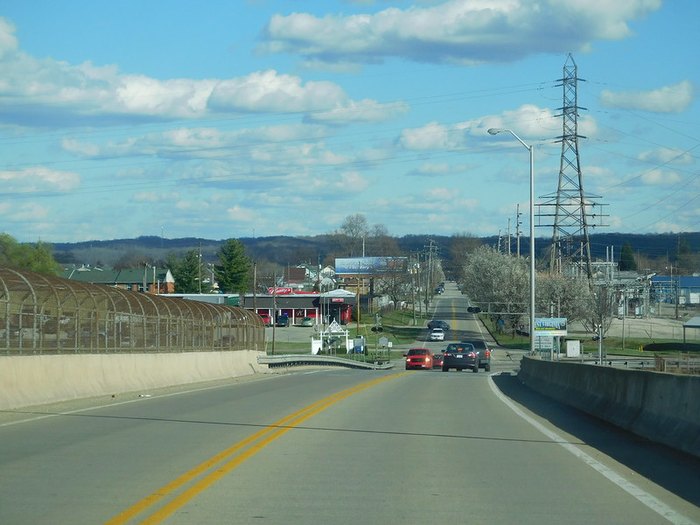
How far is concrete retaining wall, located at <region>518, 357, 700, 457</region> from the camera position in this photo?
1305cm

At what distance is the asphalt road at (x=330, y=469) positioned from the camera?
884cm

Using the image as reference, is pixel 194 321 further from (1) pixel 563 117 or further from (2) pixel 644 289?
(2) pixel 644 289

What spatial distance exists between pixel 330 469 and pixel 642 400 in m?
6.87

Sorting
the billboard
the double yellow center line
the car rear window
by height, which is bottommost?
the double yellow center line

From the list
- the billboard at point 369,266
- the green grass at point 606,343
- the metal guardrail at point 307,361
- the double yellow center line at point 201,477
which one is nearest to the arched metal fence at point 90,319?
the double yellow center line at point 201,477

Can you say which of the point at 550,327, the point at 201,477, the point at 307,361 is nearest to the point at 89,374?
the point at 201,477

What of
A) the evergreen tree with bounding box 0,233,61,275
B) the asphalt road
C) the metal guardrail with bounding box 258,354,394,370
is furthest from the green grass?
the asphalt road

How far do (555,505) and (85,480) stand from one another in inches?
199

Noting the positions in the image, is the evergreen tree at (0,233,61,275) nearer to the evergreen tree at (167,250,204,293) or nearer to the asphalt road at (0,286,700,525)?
the evergreen tree at (167,250,204,293)

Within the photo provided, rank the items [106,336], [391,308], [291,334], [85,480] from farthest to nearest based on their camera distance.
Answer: [391,308] < [291,334] < [106,336] < [85,480]

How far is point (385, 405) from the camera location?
21.9 meters

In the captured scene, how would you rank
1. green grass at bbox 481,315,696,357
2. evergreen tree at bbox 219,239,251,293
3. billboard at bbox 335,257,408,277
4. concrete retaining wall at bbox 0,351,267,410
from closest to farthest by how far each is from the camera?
1. concrete retaining wall at bbox 0,351,267,410
2. green grass at bbox 481,315,696,357
3. evergreen tree at bbox 219,239,251,293
4. billboard at bbox 335,257,408,277

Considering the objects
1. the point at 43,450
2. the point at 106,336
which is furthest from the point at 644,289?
the point at 43,450

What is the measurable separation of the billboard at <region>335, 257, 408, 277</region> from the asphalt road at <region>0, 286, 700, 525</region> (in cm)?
13247
